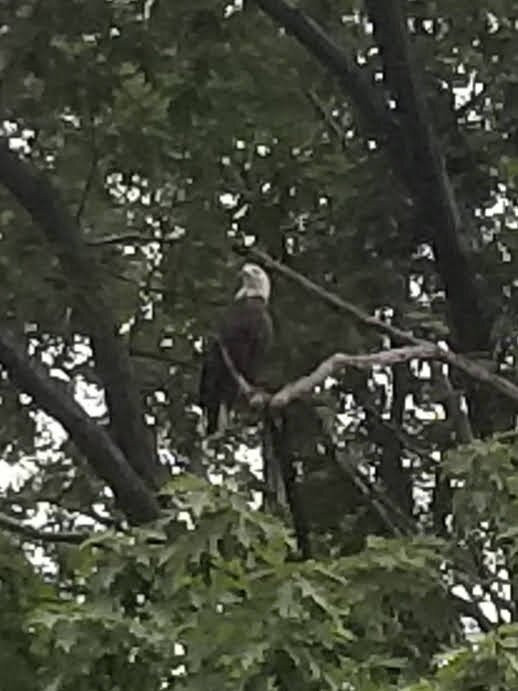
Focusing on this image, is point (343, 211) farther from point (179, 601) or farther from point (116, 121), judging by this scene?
point (179, 601)

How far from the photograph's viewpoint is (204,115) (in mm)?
7730

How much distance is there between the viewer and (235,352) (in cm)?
800

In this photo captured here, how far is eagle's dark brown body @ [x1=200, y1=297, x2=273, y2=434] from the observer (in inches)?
309

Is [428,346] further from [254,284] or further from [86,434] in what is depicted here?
[254,284]

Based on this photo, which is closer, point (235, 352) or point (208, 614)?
point (208, 614)

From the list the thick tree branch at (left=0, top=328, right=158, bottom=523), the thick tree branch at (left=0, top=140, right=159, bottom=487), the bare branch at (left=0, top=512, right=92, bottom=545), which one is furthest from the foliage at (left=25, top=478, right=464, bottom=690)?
the thick tree branch at (left=0, top=140, right=159, bottom=487)

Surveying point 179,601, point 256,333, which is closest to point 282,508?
point 256,333

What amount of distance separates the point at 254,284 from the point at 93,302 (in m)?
0.97

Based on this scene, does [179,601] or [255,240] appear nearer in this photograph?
[179,601]

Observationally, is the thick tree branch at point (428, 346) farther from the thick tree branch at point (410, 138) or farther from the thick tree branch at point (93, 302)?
A: the thick tree branch at point (410, 138)

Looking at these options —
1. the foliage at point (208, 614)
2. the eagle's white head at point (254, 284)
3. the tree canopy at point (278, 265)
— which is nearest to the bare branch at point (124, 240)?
the tree canopy at point (278, 265)

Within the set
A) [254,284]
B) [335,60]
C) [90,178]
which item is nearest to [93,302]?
[90,178]

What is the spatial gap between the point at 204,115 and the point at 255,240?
1106 millimetres

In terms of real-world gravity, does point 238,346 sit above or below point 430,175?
below
